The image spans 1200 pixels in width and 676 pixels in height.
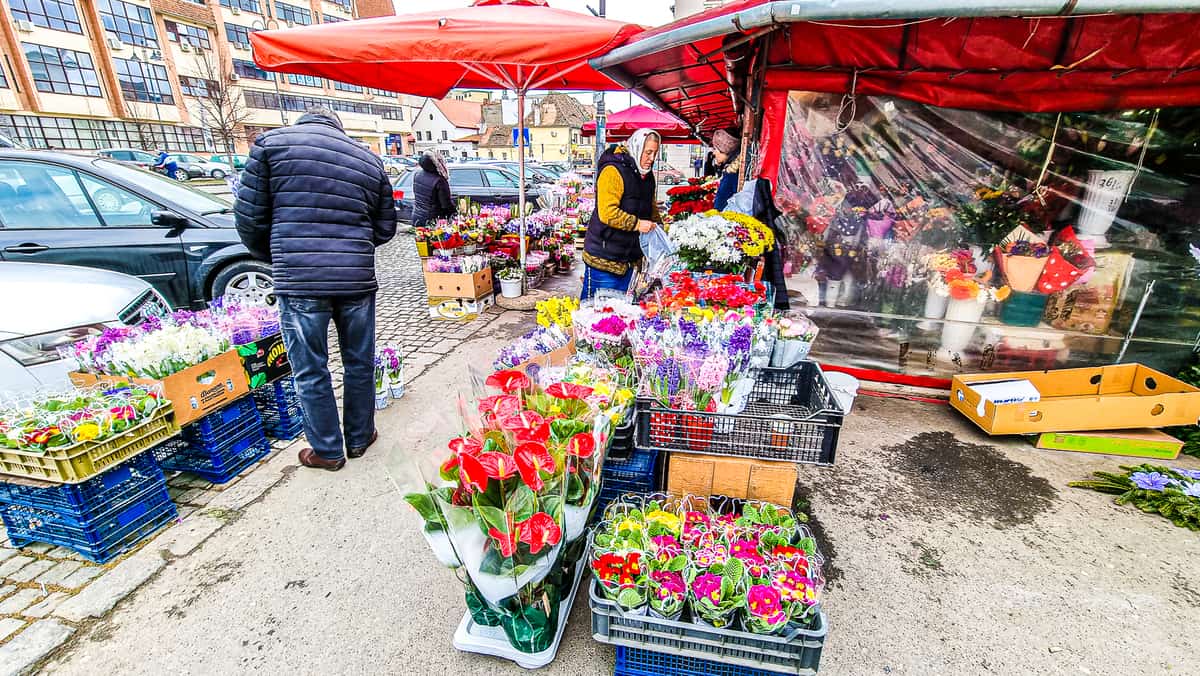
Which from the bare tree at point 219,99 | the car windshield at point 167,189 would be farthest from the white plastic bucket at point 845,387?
the bare tree at point 219,99

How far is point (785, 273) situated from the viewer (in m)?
4.56

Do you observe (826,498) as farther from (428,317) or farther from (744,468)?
(428,317)

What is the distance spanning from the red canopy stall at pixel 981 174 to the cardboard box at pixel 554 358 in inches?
81.3

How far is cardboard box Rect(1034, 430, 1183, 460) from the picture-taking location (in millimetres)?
3398

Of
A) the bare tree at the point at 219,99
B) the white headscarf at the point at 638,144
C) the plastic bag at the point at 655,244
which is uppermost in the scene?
the bare tree at the point at 219,99

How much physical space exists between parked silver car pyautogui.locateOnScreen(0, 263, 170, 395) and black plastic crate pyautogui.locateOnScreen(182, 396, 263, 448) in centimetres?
Result: 72

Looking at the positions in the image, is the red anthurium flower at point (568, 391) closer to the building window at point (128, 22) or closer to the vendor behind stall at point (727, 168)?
the vendor behind stall at point (727, 168)

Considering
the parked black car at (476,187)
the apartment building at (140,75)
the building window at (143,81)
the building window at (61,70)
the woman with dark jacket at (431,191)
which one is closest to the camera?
the woman with dark jacket at (431,191)

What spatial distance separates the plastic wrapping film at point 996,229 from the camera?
153 inches

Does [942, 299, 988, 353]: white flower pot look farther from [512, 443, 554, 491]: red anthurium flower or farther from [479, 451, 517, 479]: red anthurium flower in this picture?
[479, 451, 517, 479]: red anthurium flower

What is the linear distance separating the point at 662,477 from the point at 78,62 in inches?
1733

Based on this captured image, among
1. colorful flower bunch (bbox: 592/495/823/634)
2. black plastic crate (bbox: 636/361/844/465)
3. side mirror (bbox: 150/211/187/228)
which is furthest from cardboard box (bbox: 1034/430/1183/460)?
side mirror (bbox: 150/211/187/228)

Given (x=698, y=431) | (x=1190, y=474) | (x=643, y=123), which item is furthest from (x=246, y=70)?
(x=1190, y=474)

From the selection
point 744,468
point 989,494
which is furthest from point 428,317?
point 989,494
